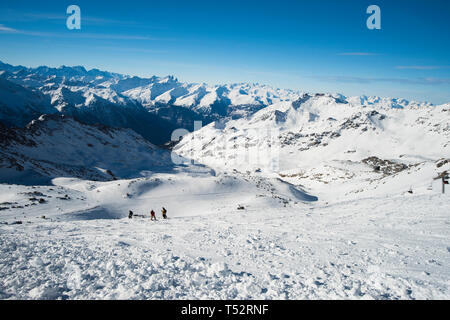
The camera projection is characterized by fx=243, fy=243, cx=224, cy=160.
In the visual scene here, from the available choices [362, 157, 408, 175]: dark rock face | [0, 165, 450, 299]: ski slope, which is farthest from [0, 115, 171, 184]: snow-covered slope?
[362, 157, 408, 175]: dark rock face

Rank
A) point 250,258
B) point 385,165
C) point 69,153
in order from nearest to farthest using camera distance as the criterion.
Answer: point 250,258, point 69,153, point 385,165

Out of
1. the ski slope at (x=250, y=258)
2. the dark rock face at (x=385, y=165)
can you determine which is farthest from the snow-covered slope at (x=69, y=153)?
the dark rock face at (x=385, y=165)

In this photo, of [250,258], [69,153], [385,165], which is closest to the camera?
[250,258]

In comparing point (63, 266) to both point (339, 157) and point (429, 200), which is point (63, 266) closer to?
point (429, 200)

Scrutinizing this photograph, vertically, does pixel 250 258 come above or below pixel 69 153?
below

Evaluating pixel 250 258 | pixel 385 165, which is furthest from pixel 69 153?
pixel 385 165

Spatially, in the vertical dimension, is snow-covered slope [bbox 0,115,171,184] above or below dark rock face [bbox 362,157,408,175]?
above

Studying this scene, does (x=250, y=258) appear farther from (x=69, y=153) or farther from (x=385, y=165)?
(x=385, y=165)

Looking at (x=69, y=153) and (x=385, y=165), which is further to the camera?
(x=385, y=165)

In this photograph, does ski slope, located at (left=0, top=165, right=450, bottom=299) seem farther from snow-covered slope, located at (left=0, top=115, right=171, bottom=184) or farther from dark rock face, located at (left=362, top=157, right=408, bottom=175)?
dark rock face, located at (left=362, top=157, right=408, bottom=175)

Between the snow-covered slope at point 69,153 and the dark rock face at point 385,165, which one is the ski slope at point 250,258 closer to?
the snow-covered slope at point 69,153
